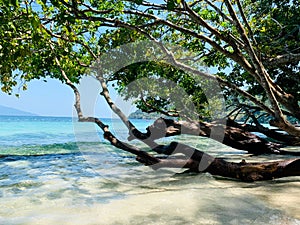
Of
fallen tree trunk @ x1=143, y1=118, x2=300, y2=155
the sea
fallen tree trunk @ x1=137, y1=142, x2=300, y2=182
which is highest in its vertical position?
fallen tree trunk @ x1=143, y1=118, x2=300, y2=155

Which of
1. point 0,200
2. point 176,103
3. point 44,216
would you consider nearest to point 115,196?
point 44,216

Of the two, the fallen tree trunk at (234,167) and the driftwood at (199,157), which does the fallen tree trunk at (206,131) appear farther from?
the fallen tree trunk at (234,167)

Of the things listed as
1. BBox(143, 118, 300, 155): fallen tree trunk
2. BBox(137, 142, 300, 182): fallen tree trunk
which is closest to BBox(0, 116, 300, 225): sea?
BBox(137, 142, 300, 182): fallen tree trunk

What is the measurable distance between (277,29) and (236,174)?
702cm

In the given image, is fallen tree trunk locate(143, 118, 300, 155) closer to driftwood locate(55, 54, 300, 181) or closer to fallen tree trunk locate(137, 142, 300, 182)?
driftwood locate(55, 54, 300, 181)

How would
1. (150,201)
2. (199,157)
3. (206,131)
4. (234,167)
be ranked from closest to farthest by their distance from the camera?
(150,201) < (234,167) < (199,157) < (206,131)

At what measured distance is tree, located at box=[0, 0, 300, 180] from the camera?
15.5ft

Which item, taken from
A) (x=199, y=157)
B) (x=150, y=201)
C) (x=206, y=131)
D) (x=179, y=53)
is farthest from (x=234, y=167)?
(x=179, y=53)

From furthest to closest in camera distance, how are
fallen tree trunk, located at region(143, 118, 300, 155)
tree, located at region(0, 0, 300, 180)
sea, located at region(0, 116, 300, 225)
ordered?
fallen tree trunk, located at region(143, 118, 300, 155) → tree, located at region(0, 0, 300, 180) → sea, located at region(0, 116, 300, 225)

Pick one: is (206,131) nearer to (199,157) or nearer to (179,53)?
(199,157)

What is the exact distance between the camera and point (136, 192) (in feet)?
15.5

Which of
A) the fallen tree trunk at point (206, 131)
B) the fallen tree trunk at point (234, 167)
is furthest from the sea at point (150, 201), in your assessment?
the fallen tree trunk at point (206, 131)

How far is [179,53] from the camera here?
12656 millimetres

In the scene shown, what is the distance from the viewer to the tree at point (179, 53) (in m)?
4.71
